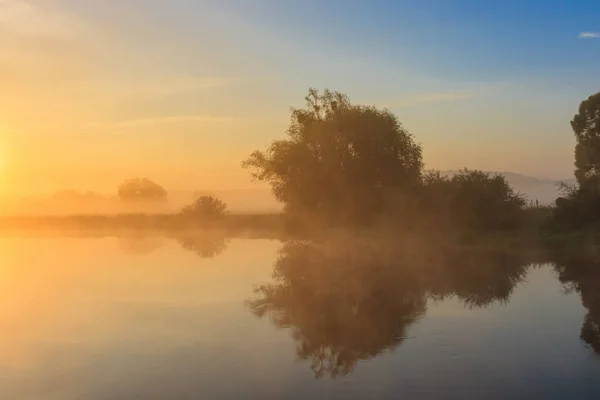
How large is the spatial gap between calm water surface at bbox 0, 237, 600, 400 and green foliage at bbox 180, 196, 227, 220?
50253mm

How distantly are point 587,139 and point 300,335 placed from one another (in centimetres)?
5198

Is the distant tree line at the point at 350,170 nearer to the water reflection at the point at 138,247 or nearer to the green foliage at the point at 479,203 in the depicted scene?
the green foliage at the point at 479,203

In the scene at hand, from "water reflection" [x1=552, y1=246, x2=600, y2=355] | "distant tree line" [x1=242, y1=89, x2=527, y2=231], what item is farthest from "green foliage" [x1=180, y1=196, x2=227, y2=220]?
"water reflection" [x1=552, y1=246, x2=600, y2=355]

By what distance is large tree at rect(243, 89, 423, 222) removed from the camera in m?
56.6

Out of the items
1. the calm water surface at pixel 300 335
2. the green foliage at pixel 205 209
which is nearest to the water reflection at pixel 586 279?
the calm water surface at pixel 300 335

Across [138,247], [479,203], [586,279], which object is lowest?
[586,279]

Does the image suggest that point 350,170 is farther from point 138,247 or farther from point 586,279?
point 586,279

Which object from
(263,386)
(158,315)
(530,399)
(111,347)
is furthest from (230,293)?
(530,399)

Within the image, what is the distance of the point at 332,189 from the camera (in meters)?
57.5

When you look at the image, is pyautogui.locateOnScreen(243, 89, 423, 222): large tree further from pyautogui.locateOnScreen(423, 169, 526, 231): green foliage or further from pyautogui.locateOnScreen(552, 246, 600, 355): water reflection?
pyautogui.locateOnScreen(552, 246, 600, 355): water reflection

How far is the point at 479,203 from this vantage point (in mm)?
46656

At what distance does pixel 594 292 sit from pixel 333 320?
1086 cm

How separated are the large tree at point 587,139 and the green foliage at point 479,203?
16.0m

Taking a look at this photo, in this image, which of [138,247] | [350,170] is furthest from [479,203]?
[138,247]
